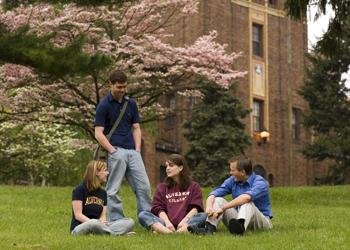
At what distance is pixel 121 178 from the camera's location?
9414mm

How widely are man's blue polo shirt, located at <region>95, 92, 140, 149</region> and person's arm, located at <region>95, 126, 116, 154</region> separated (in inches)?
3.6

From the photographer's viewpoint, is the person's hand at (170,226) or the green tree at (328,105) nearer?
the person's hand at (170,226)

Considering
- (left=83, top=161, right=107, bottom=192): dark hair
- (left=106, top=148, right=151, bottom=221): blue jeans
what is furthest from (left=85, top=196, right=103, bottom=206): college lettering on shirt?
(left=106, top=148, right=151, bottom=221): blue jeans

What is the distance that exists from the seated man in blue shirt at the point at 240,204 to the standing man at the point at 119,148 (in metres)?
1.00

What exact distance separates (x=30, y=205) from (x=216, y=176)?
15.0 meters

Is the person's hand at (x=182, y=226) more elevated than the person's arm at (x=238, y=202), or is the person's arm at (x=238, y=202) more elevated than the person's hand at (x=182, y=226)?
the person's arm at (x=238, y=202)

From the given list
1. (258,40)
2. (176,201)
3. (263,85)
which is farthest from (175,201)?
(258,40)

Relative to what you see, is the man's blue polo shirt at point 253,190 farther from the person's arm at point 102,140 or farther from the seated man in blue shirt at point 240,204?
the person's arm at point 102,140

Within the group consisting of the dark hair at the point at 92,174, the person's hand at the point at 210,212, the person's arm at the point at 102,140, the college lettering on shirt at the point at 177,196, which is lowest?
the person's hand at the point at 210,212

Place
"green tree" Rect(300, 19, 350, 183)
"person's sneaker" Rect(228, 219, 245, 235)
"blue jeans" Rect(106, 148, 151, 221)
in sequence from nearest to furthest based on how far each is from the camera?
"person's sneaker" Rect(228, 219, 245, 235) → "blue jeans" Rect(106, 148, 151, 221) → "green tree" Rect(300, 19, 350, 183)

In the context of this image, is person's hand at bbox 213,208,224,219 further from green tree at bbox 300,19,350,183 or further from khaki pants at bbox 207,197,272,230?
green tree at bbox 300,19,350,183

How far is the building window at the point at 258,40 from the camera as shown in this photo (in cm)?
3688

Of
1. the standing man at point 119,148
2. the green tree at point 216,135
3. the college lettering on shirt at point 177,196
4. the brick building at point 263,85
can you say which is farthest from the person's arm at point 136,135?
the brick building at point 263,85

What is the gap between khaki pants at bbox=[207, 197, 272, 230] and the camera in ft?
29.2
